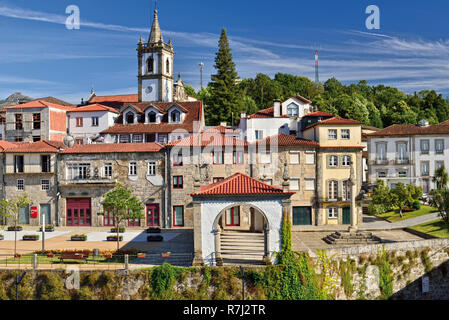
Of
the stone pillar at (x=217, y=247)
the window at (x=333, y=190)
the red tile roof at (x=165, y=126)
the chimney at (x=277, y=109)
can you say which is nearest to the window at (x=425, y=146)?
the window at (x=333, y=190)

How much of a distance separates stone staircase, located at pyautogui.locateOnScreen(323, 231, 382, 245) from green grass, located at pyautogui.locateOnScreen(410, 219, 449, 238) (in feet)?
17.0

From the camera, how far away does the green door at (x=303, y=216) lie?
45.2m

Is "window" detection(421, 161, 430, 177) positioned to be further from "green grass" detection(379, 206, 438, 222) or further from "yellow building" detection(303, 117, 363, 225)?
"yellow building" detection(303, 117, 363, 225)

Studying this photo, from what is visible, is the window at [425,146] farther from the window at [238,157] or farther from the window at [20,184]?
the window at [20,184]

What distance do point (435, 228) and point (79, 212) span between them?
3606 cm

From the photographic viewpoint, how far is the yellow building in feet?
148

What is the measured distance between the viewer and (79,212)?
149 ft

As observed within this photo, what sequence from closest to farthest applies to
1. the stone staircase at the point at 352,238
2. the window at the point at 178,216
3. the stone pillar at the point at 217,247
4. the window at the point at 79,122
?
the stone pillar at the point at 217,247
the stone staircase at the point at 352,238
the window at the point at 178,216
the window at the point at 79,122

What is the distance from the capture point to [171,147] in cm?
4428

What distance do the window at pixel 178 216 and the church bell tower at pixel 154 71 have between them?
30878mm

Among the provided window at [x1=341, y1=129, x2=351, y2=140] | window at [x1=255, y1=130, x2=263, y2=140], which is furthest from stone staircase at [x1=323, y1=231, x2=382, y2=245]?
window at [x1=255, y1=130, x2=263, y2=140]

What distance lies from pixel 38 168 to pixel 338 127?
3357cm
